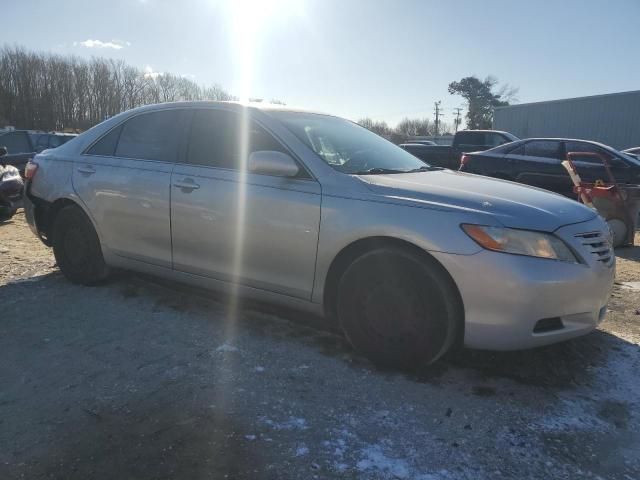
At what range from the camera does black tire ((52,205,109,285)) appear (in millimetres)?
4418

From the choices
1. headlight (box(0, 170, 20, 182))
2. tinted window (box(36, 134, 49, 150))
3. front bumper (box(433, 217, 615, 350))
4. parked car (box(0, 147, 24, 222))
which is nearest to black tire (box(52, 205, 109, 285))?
front bumper (box(433, 217, 615, 350))

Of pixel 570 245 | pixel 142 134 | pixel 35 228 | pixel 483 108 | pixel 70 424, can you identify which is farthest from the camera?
pixel 483 108

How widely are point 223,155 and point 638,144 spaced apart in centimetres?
2665

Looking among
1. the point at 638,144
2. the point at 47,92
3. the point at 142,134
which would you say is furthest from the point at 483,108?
the point at 142,134

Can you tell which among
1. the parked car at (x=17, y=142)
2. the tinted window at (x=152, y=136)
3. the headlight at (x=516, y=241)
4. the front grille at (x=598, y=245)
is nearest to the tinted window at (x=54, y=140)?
the parked car at (x=17, y=142)

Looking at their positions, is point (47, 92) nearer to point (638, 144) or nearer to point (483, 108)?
point (483, 108)

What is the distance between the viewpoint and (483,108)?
65.4 m

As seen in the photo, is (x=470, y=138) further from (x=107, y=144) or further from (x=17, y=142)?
(x=107, y=144)

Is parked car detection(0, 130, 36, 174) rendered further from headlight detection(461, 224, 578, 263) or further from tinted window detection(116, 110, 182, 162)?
headlight detection(461, 224, 578, 263)

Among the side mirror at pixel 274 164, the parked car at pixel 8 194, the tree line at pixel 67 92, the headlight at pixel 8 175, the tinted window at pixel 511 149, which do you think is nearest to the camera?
the side mirror at pixel 274 164

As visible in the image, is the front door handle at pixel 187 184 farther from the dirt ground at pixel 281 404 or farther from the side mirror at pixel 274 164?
the dirt ground at pixel 281 404

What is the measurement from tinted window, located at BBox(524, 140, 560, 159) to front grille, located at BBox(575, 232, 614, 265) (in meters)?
8.32

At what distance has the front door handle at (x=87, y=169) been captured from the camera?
4.30 metres

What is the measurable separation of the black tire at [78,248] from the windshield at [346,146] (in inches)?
79.2
